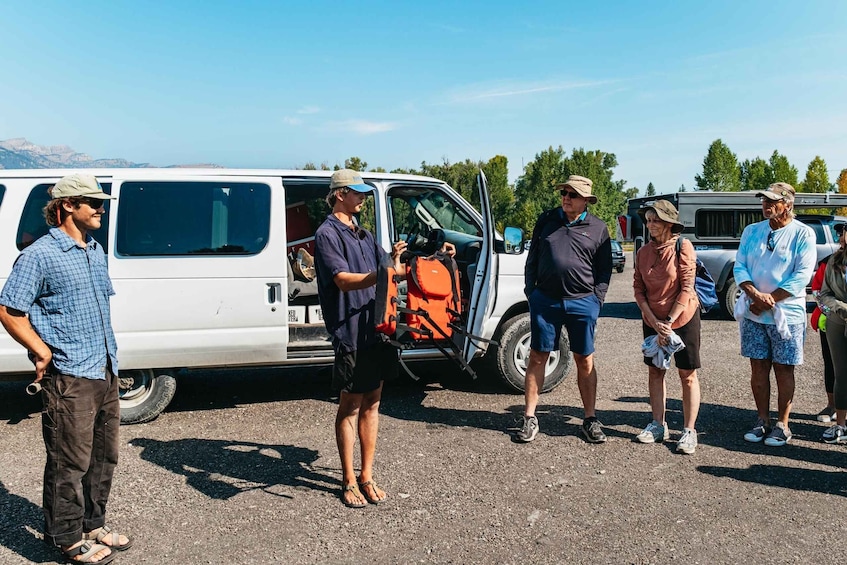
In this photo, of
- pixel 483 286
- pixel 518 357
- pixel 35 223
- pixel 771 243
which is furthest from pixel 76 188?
pixel 771 243

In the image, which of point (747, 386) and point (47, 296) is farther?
point (747, 386)

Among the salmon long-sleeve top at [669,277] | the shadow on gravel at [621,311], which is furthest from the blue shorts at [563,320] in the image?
the shadow on gravel at [621,311]

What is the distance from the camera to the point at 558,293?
4.80 m

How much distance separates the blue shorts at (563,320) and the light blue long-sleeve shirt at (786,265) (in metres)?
1.13

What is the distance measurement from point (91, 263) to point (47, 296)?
0.24 m

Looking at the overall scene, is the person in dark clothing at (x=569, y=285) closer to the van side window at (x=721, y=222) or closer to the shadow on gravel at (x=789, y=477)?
the shadow on gravel at (x=789, y=477)

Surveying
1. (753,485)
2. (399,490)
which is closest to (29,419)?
(399,490)

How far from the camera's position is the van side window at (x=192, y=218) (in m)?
5.11

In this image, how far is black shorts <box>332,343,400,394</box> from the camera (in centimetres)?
371

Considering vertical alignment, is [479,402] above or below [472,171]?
below

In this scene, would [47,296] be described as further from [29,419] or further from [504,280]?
[504,280]

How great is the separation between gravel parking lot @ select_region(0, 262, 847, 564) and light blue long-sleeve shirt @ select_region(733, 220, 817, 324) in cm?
100

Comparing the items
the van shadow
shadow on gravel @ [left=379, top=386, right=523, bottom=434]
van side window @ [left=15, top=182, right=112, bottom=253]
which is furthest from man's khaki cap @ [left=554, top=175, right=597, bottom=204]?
the van shadow

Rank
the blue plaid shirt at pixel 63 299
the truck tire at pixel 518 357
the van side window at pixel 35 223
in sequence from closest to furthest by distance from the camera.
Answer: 1. the blue plaid shirt at pixel 63 299
2. the van side window at pixel 35 223
3. the truck tire at pixel 518 357
